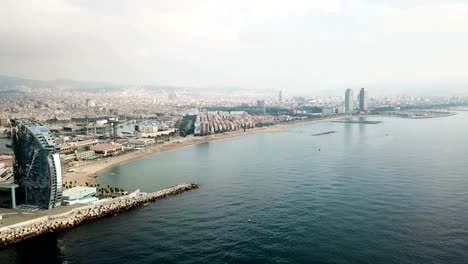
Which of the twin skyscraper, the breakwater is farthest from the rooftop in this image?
the twin skyscraper

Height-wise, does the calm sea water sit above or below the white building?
below

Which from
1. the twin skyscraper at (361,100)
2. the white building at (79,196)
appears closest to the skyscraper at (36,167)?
the white building at (79,196)

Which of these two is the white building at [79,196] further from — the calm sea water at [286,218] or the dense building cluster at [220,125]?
the dense building cluster at [220,125]

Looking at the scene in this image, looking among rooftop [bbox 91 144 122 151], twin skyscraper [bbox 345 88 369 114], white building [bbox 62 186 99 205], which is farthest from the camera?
twin skyscraper [bbox 345 88 369 114]

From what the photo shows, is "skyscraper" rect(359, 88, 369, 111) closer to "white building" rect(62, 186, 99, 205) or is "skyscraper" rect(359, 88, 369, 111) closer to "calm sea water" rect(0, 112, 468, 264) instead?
"calm sea water" rect(0, 112, 468, 264)

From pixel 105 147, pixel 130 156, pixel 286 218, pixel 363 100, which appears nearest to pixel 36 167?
pixel 286 218

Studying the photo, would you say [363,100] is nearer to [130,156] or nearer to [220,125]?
[220,125]
